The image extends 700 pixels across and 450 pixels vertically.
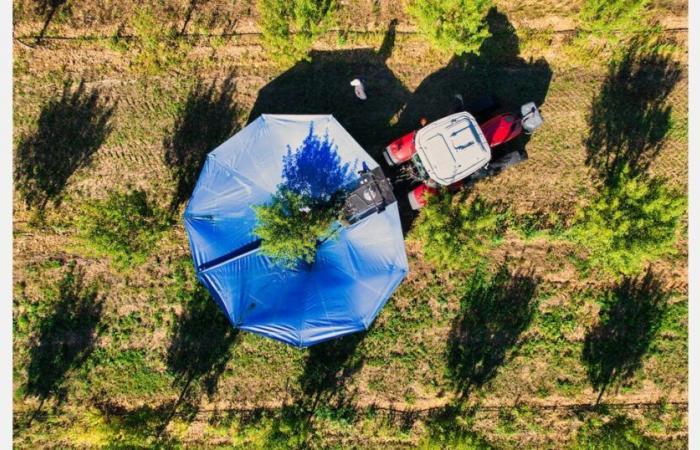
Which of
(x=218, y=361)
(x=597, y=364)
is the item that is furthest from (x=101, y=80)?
(x=597, y=364)

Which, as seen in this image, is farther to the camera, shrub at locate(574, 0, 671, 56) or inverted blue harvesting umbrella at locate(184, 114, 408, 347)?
shrub at locate(574, 0, 671, 56)

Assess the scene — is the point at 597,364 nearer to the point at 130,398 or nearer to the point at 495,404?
the point at 495,404

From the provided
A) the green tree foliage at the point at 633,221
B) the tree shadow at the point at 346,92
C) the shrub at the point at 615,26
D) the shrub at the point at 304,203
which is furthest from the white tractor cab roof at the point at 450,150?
the shrub at the point at 615,26

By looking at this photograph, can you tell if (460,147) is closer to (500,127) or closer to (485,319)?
(500,127)

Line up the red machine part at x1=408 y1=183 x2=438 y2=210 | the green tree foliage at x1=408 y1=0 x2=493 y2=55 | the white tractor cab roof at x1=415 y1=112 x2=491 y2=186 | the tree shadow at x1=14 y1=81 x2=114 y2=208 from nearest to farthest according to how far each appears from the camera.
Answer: the white tractor cab roof at x1=415 y1=112 x2=491 y2=186 → the green tree foliage at x1=408 y1=0 x2=493 y2=55 → the red machine part at x1=408 y1=183 x2=438 y2=210 → the tree shadow at x1=14 y1=81 x2=114 y2=208

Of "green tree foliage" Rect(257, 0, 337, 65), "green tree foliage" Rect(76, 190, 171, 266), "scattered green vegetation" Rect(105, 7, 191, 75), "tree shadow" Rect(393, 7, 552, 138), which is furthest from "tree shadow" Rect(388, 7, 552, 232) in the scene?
"green tree foliage" Rect(76, 190, 171, 266)

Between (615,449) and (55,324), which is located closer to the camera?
(615,449)

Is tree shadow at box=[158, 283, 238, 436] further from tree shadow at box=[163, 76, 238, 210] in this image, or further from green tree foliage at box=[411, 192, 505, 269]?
green tree foliage at box=[411, 192, 505, 269]
